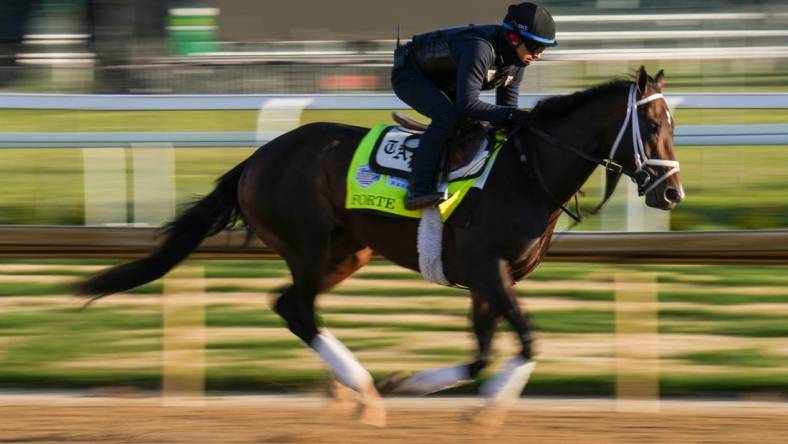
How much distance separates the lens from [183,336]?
5902 mm

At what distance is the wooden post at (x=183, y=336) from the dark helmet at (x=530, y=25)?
1.85m

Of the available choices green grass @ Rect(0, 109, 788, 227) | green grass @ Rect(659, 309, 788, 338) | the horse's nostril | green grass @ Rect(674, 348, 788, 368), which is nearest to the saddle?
the horse's nostril

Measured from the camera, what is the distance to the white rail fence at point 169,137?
22.9 feet

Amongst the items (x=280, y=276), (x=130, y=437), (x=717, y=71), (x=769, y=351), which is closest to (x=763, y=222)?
(x=769, y=351)

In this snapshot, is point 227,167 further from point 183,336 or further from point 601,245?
point 601,245

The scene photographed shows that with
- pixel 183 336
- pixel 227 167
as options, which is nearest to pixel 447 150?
pixel 183 336

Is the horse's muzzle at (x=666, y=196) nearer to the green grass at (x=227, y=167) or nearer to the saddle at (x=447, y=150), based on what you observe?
the saddle at (x=447, y=150)

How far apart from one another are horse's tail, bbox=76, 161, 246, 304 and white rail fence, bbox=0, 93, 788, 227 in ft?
4.51

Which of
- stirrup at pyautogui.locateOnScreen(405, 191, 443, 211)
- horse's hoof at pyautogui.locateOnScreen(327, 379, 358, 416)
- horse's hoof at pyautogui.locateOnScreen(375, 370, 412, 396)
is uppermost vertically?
stirrup at pyautogui.locateOnScreen(405, 191, 443, 211)

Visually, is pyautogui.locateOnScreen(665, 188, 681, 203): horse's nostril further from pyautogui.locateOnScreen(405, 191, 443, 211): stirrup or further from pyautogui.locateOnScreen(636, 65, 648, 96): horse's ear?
pyautogui.locateOnScreen(405, 191, 443, 211): stirrup

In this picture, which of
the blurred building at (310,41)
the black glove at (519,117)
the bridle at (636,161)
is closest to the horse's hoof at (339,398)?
the bridle at (636,161)

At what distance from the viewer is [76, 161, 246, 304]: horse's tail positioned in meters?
5.60

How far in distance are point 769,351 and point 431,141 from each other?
231 centimetres

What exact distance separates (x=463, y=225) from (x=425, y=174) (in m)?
0.25
